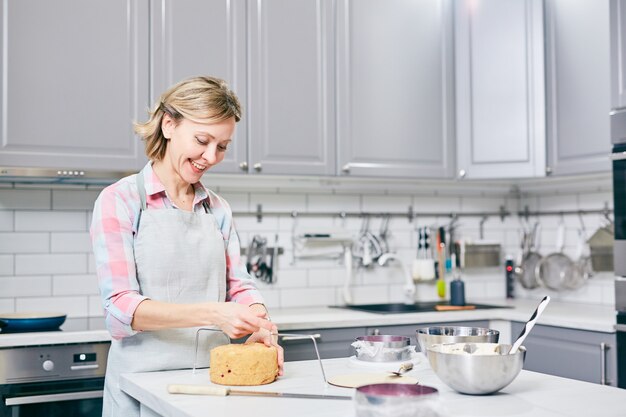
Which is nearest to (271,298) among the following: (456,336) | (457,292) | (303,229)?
(303,229)

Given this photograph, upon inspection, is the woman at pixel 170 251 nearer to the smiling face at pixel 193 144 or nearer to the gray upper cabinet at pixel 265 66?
the smiling face at pixel 193 144

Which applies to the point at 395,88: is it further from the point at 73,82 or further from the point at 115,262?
the point at 115,262

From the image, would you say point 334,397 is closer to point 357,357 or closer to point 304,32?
point 357,357

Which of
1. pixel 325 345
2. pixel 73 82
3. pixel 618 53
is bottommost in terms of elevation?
pixel 325 345

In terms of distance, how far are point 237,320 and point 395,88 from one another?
85.6 inches

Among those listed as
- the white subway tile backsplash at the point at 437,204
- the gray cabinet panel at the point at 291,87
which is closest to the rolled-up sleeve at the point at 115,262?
the gray cabinet panel at the point at 291,87

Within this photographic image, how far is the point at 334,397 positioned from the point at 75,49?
2121 mm

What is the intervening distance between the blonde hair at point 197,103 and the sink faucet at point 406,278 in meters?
1.93

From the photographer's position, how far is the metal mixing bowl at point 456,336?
75.4 inches

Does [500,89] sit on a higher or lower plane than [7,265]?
higher

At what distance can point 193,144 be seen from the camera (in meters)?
2.21

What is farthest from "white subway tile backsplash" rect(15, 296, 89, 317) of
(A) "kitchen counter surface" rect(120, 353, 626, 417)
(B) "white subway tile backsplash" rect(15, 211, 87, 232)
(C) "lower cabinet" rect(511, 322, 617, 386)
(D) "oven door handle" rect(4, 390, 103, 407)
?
(C) "lower cabinet" rect(511, 322, 617, 386)

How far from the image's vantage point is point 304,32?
3660 mm

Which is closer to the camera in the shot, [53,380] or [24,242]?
[53,380]
